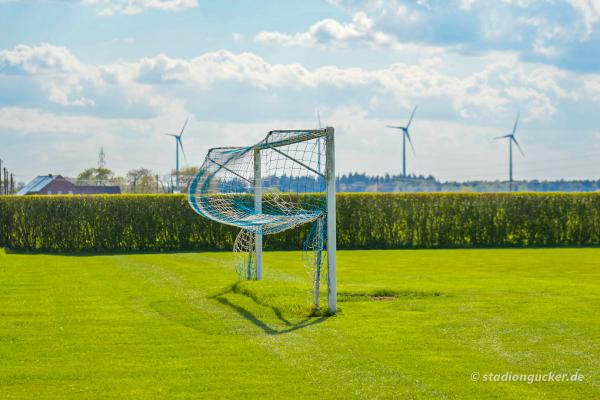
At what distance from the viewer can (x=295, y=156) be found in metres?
14.7

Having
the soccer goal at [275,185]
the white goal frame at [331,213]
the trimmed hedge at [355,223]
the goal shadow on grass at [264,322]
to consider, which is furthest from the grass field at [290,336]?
the trimmed hedge at [355,223]

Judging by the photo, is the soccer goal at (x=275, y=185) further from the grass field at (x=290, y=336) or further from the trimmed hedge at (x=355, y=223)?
the trimmed hedge at (x=355, y=223)

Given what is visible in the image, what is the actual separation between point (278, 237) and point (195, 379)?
2128 centimetres

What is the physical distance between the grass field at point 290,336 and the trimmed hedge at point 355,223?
34.7ft

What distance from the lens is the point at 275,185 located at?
17500 mm

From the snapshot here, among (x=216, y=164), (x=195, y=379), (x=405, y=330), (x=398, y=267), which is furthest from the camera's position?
(x=398, y=267)

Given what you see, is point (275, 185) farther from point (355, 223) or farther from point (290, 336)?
point (355, 223)

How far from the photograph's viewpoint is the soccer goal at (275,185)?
13.2 metres

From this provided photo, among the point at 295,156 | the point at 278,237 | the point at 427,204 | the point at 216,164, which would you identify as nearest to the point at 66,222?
the point at 278,237

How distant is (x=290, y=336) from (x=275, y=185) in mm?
6461

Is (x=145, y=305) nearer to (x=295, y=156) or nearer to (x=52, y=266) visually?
(x=295, y=156)

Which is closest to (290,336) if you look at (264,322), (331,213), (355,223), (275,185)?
(264,322)

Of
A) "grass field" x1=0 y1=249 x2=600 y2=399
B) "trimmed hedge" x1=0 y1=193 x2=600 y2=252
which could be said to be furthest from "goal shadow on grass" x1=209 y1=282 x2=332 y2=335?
"trimmed hedge" x1=0 y1=193 x2=600 y2=252

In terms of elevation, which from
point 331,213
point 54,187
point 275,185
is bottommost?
point 331,213
